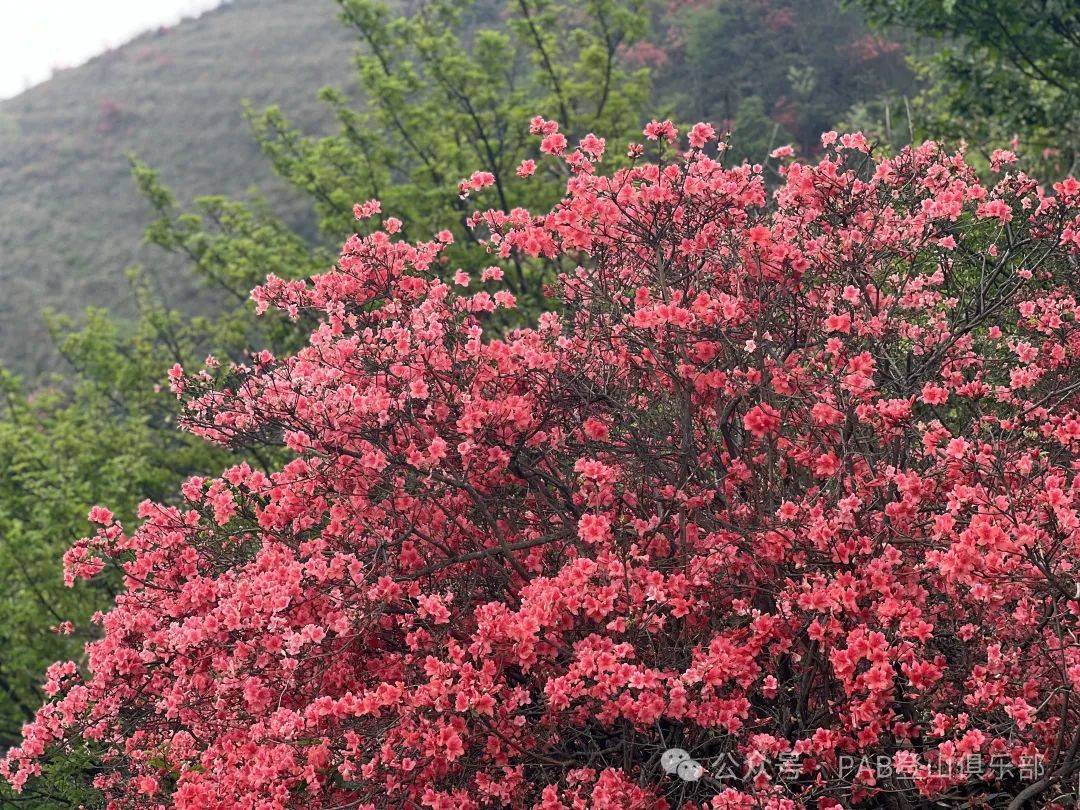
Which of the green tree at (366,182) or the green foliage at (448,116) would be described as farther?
the green foliage at (448,116)

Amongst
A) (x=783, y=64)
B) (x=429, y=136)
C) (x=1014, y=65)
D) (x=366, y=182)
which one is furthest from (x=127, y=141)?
(x=1014, y=65)

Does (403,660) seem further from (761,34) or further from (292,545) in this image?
(761,34)

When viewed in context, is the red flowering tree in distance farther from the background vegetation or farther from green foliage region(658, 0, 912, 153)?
green foliage region(658, 0, 912, 153)

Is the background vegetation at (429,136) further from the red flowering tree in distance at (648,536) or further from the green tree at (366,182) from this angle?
the red flowering tree in distance at (648,536)

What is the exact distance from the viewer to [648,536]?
14.6ft

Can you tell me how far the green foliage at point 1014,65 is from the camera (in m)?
11.5

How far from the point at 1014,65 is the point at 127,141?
113 feet

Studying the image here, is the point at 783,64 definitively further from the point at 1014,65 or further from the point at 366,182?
the point at 366,182

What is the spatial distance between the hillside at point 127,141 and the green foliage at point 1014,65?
22.5m

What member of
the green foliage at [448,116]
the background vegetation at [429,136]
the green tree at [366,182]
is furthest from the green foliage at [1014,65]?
the green tree at [366,182]

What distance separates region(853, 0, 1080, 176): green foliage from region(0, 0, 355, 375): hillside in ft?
73.9

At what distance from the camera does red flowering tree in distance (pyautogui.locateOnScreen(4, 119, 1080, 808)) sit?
376 centimetres

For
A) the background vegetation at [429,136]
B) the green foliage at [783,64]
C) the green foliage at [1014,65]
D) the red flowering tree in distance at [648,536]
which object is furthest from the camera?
the green foliage at [783,64]

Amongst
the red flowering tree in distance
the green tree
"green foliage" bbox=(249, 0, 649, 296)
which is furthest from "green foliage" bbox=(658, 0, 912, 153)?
the red flowering tree in distance
